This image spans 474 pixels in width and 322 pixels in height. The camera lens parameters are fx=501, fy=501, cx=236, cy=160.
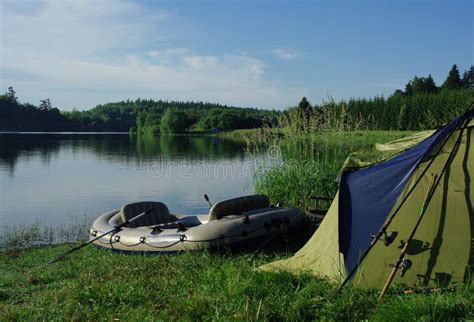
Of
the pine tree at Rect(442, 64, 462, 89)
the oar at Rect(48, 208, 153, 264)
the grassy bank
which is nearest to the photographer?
the grassy bank

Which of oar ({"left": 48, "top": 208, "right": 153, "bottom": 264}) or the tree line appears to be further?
the tree line

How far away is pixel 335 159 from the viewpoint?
10.7 meters

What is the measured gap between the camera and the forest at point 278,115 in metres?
11.8

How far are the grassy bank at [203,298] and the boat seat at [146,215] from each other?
8.06 feet

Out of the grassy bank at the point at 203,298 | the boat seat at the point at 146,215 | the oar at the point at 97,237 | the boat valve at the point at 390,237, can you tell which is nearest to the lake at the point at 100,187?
the boat seat at the point at 146,215

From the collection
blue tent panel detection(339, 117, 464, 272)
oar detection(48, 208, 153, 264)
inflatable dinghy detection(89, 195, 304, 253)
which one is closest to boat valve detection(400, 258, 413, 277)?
blue tent panel detection(339, 117, 464, 272)

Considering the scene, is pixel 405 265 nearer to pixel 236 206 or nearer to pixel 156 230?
pixel 236 206

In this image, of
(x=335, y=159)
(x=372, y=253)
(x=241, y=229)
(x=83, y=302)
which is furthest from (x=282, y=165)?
(x=83, y=302)

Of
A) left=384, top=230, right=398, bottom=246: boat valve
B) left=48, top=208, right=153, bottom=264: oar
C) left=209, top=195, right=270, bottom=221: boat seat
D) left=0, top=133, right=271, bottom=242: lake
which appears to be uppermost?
left=384, top=230, right=398, bottom=246: boat valve

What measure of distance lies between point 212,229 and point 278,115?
5435mm

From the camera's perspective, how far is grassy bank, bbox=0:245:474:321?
164 inches

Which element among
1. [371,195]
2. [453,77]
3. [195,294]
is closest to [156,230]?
[195,294]

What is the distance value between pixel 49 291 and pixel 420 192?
4207 millimetres

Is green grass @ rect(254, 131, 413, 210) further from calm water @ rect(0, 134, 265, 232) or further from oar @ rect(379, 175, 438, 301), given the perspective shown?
oar @ rect(379, 175, 438, 301)
